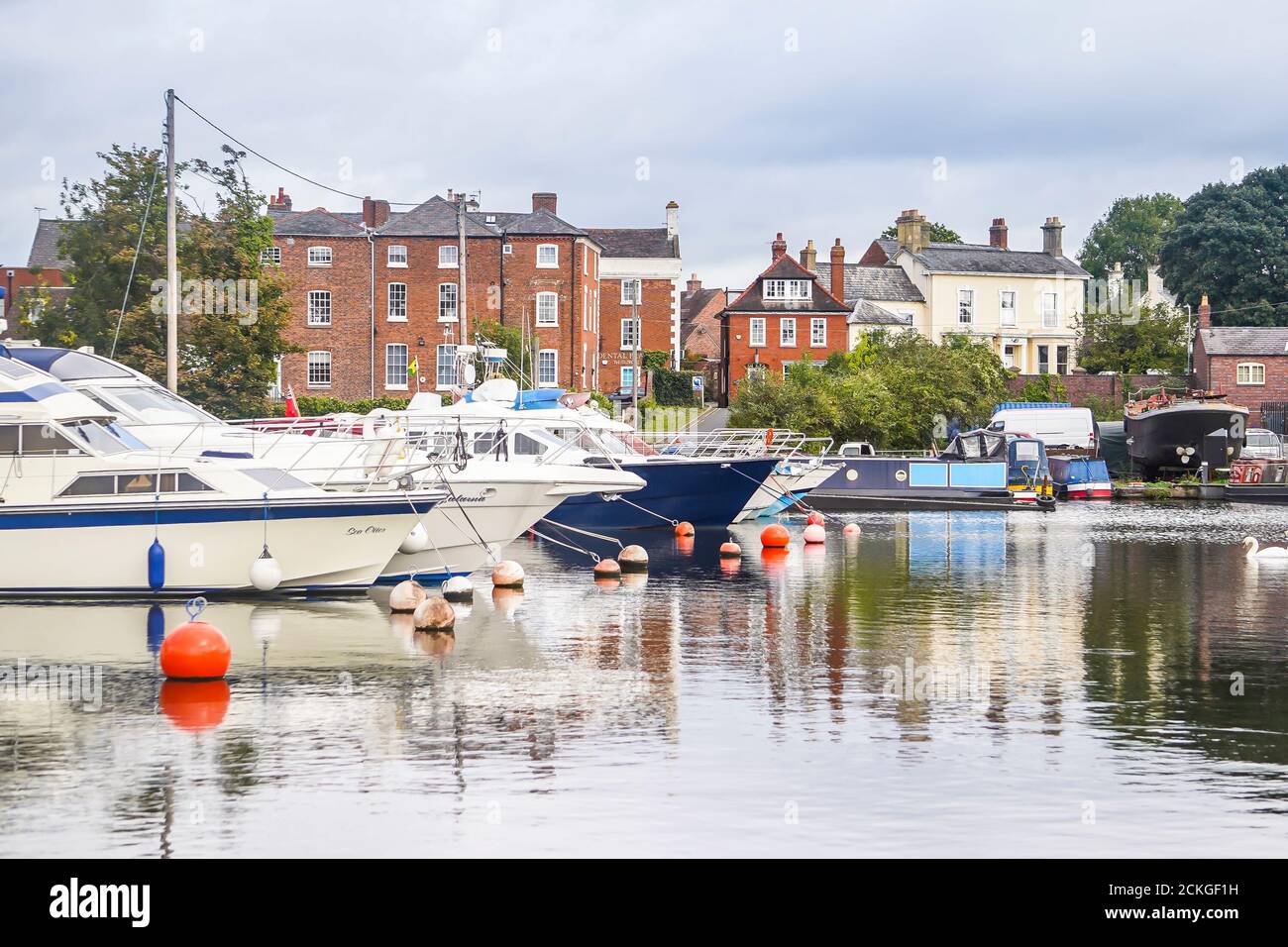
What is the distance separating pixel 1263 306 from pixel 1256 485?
43226 mm

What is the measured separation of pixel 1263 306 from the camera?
310 feet

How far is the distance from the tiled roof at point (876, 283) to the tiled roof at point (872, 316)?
4.66 feet

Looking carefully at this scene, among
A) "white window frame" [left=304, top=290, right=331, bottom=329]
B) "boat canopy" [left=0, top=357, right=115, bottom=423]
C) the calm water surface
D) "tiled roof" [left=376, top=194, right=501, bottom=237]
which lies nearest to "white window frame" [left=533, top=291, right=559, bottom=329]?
"tiled roof" [left=376, top=194, right=501, bottom=237]

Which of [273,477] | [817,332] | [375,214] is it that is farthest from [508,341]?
[273,477]

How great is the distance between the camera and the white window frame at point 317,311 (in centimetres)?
7150

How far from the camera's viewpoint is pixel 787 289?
86.5m

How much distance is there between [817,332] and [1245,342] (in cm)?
2178

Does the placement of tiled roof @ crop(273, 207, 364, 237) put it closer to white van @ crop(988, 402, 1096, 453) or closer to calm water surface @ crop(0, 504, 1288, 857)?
white van @ crop(988, 402, 1096, 453)

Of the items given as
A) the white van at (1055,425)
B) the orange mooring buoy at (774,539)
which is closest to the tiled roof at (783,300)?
the white van at (1055,425)

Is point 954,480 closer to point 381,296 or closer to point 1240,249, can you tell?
point 381,296

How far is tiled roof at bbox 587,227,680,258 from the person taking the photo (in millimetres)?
91125

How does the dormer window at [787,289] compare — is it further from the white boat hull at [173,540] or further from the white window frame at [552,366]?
the white boat hull at [173,540]
